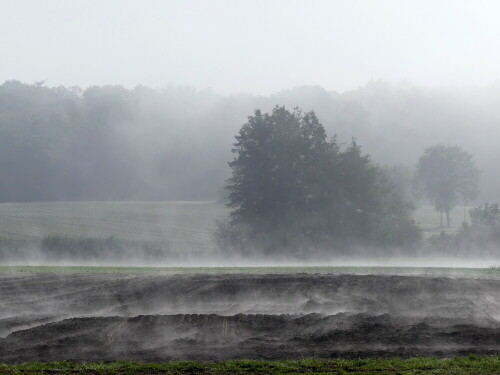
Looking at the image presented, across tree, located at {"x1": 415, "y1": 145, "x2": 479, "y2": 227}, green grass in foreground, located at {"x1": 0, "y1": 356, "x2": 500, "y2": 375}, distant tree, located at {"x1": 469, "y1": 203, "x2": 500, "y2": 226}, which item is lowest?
green grass in foreground, located at {"x1": 0, "y1": 356, "x2": 500, "y2": 375}

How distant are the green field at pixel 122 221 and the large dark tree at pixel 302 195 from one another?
531cm

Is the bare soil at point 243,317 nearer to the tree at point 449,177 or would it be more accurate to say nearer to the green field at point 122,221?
the green field at point 122,221

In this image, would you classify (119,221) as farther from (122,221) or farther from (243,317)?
(243,317)

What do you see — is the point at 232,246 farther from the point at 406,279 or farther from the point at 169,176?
the point at 169,176

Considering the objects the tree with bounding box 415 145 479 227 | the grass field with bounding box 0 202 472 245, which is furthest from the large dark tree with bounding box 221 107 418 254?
the tree with bounding box 415 145 479 227

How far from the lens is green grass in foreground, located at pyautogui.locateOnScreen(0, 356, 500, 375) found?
13.2m

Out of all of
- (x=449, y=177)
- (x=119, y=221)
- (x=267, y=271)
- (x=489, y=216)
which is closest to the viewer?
(x=267, y=271)

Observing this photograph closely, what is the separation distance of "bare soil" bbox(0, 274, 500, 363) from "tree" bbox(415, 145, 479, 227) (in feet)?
266

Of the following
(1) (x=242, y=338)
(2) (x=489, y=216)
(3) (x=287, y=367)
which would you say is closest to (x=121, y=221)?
(2) (x=489, y=216)

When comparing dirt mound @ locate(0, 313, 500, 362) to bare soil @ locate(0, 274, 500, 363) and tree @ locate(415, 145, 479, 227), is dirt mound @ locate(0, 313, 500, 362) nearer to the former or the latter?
bare soil @ locate(0, 274, 500, 363)

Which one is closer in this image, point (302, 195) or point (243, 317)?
point (243, 317)

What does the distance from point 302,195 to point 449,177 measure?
48.2 metres

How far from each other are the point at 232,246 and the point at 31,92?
65521 mm

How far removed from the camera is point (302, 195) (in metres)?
61.1
